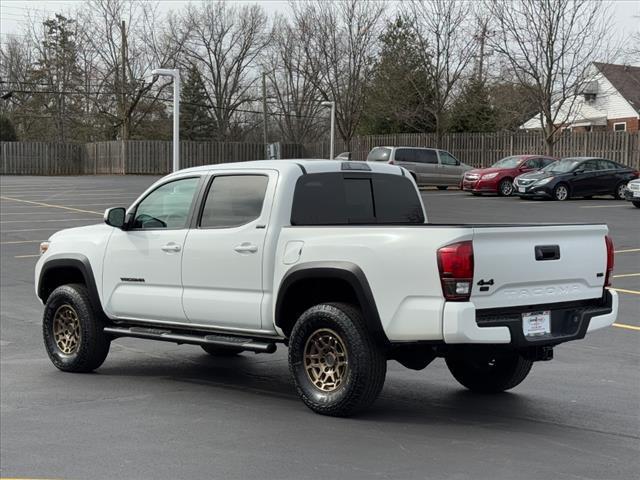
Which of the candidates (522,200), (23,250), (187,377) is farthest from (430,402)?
(522,200)

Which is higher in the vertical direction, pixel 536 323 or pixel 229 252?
pixel 229 252

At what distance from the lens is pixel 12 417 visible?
7059 millimetres

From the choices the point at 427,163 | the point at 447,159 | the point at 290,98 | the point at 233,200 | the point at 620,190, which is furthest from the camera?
the point at 290,98

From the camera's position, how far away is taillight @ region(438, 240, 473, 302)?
6.11m

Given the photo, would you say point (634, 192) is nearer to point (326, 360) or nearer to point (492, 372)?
point (492, 372)

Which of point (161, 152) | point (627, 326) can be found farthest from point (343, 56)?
point (627, 326)

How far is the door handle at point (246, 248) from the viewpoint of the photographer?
7.33 meters

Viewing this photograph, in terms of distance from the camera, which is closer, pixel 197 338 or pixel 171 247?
pixel 197 338

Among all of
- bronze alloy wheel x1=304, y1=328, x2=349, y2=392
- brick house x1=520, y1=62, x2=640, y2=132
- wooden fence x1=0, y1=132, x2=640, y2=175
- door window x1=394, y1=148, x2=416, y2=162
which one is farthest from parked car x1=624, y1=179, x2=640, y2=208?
brick house x1=520, y1=62, x2=640, y2=132

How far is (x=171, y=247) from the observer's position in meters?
8.02

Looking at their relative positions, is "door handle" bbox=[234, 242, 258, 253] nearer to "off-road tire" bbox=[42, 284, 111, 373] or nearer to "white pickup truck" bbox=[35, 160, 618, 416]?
"white pickup truck" bbox=[35, 160, 618, 416]

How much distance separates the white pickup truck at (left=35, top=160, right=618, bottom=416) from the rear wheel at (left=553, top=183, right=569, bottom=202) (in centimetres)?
2618

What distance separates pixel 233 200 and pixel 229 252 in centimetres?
Result: 48

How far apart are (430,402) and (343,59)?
2038 inches
